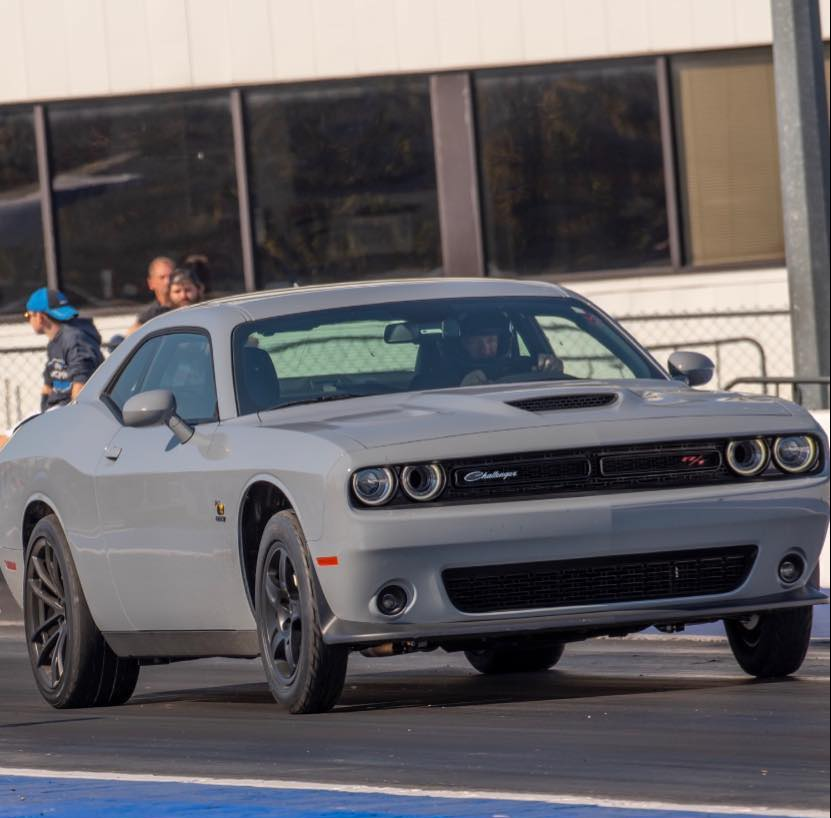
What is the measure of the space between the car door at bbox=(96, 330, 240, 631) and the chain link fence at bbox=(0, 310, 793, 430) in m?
11.0

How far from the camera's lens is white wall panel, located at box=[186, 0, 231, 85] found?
2222 centimetres

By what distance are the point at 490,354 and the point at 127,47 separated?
1382 centimetres

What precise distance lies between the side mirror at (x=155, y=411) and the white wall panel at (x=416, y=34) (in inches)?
520

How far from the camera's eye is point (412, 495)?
804 centimetres

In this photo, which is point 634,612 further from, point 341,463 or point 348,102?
point 348,102

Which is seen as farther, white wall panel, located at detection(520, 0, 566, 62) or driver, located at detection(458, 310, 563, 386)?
white wall panel, located at detection(520, 0, 566, 62)

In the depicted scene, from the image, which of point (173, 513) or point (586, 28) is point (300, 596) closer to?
point (173, 513)

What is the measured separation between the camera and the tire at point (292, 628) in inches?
321

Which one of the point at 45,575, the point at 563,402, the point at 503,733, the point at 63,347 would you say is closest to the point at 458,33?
the point at 63,347

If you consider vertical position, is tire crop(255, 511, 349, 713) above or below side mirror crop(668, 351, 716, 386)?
below

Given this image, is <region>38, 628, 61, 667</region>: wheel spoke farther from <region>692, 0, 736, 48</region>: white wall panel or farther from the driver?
<region>692, 0, 736, 48</region>: white wall panel

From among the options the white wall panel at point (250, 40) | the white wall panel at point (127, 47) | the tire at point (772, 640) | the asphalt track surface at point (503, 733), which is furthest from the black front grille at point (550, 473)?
the white wall panel at point (127, 47)

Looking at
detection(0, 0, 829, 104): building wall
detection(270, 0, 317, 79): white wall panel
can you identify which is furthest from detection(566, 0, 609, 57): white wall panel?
detection(270, 0, 317, 79): white wall panel

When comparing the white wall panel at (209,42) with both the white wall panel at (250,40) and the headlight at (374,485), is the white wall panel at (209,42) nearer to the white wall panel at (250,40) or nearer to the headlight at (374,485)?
the white wall panel at (250,40)
